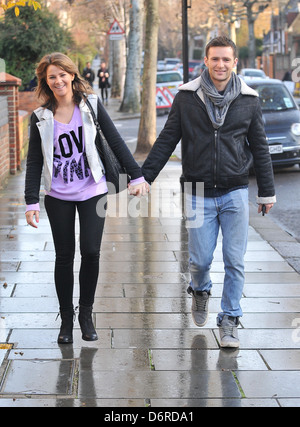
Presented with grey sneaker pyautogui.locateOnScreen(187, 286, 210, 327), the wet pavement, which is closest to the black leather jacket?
grey sneaker pyautogui.locateOnScreen(187, 286, 210, 327)

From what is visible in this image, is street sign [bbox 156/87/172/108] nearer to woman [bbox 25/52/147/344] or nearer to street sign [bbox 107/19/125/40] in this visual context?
street sign [bbox 107/19/125/40]

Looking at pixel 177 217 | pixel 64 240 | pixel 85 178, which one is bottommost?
pixel 177 217

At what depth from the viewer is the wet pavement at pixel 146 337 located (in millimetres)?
4172

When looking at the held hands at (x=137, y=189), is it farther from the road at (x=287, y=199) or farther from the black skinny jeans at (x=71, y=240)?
the road at (x=287, y=199)

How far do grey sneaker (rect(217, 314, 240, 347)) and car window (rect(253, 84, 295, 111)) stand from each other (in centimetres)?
1076

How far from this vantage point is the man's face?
4836mm

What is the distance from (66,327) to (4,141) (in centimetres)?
795

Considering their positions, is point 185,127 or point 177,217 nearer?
point 185,127

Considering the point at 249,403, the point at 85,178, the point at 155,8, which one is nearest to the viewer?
the point at 249,403

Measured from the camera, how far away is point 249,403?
402 centimetres

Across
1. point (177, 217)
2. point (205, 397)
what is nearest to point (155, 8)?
point (177, 217)

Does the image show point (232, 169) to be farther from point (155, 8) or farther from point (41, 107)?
point (155, 8)

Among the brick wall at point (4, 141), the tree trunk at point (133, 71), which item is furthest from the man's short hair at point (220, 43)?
the tree trunk at point (133, 71)

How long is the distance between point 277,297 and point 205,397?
6.89 ft
